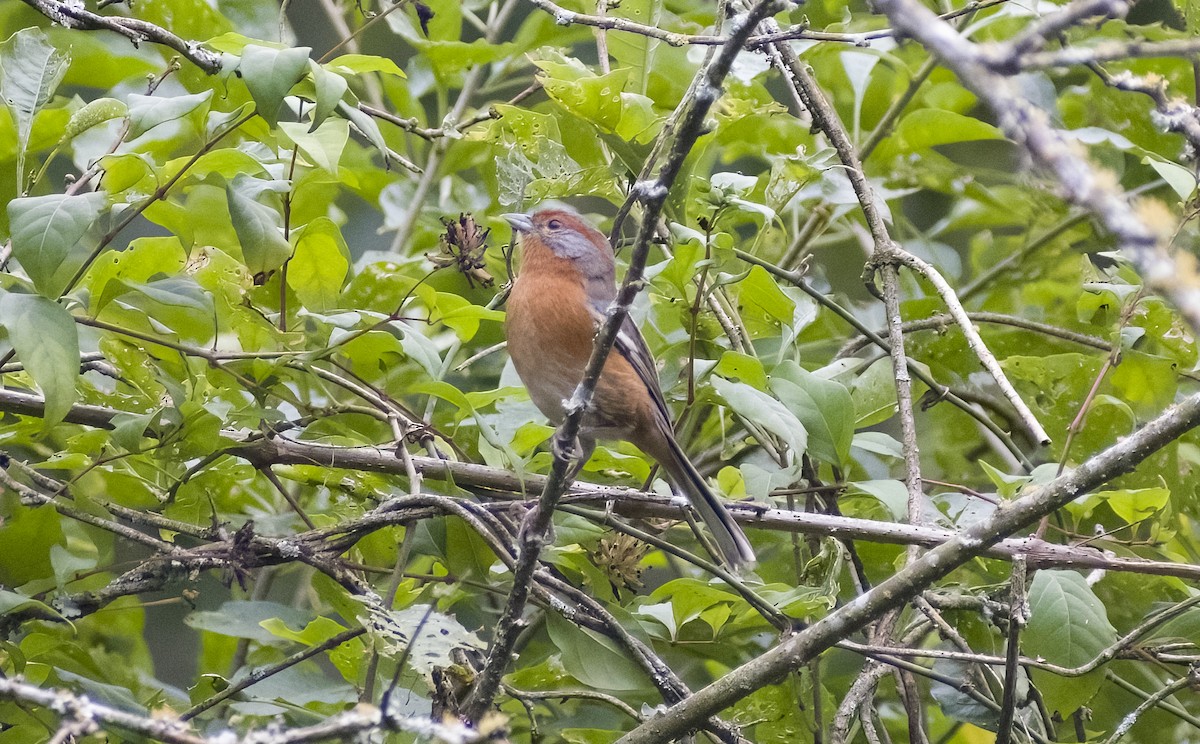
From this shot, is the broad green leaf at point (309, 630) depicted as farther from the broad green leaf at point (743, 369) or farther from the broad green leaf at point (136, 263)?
the broad green leaf at point (743, 369)

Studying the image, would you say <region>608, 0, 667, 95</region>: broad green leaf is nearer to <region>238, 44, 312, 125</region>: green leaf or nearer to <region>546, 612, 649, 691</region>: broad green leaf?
<region>238, 44, 312, 125</region>: green leaf

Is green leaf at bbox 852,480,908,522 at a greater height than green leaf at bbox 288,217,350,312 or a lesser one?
lesser

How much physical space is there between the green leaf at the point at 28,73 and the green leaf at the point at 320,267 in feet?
2.43

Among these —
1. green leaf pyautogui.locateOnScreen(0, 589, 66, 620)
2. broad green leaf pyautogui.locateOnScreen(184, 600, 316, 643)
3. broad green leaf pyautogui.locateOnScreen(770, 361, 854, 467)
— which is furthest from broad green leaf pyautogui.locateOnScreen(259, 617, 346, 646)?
broad green leaf pyautogui.locateOnScreen(770, 361, 854, 467)

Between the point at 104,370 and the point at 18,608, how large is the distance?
86 cm

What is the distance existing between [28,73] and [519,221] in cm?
168

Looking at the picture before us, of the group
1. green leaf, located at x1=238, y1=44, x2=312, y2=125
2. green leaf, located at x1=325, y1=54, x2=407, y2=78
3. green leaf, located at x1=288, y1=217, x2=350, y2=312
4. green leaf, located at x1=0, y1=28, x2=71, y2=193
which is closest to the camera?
green leaf, located at x1=238, y1=44, x2=312, y2=125

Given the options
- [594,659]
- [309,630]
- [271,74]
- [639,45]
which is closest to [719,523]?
[594,659]

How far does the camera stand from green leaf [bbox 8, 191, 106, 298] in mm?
2148

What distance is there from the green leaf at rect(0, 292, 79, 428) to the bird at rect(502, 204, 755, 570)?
1.57 meters

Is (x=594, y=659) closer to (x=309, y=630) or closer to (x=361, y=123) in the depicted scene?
(x=309, y=630)

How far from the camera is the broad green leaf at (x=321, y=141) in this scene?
2.53 meters

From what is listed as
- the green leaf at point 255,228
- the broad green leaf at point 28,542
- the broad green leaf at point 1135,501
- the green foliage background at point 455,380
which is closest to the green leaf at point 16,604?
the green foliage background at point 455,380

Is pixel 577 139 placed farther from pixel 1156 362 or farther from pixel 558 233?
pixel 1156 362
